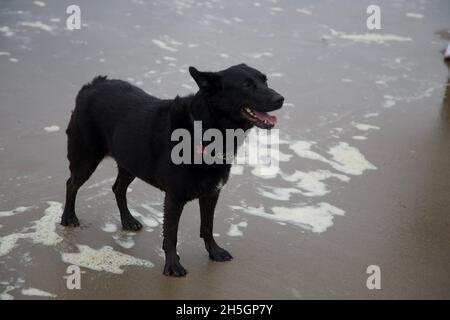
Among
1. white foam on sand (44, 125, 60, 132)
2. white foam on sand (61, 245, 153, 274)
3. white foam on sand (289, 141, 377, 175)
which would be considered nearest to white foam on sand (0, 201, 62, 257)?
white foam on sand (61, 245, 153, 274)

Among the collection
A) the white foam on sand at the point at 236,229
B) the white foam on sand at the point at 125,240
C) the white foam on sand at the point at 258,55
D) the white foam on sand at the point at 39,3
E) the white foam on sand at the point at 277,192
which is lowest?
the white foam on sand at the point at 125,240

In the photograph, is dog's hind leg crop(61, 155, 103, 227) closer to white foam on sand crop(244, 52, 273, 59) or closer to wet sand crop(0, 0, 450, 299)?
wet sand crop(0, 0, 450, 299)

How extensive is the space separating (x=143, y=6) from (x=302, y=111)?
434 cm

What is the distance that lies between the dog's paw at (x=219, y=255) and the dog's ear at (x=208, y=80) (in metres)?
1.23

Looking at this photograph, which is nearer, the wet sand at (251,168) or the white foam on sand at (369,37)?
the wet sand at (251,168)

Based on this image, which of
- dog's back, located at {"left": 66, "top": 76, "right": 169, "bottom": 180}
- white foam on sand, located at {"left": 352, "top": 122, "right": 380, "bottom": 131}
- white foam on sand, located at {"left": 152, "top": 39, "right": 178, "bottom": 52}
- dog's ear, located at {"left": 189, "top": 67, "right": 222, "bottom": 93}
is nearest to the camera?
dog's ear, located at {"left": 189, "top": 67, "right": 222, "bottom": 93}

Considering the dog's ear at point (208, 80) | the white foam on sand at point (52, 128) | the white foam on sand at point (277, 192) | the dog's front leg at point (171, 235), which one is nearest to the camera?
the dog's ear at point (208, 80)

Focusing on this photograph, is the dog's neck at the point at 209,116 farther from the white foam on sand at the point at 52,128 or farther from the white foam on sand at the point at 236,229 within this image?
the white foam on sand at the point at 52,128

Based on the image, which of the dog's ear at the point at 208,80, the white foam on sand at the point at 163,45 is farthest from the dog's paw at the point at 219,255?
the white foam on sand at the point at 163,45

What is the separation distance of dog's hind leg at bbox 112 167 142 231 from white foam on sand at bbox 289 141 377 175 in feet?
6.92

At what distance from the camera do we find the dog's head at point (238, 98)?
162 inches

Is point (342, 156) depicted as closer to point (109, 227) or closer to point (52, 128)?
point (109, 227)

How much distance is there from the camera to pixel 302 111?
746 cm

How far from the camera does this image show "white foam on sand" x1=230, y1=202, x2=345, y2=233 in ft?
16.8
